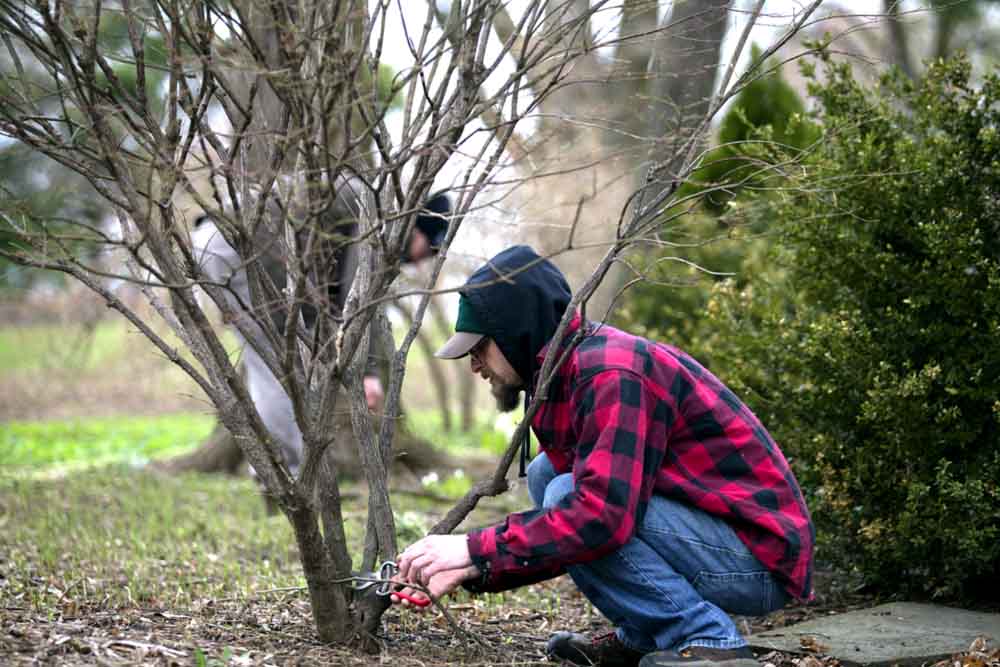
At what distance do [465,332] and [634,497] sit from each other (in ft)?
2.09

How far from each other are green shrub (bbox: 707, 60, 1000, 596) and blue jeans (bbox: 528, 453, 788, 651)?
95cm

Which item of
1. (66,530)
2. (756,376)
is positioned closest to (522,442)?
(756,376)

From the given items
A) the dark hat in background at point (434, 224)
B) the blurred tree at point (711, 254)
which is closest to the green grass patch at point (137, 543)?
the dark hat in background at point (434, 224)

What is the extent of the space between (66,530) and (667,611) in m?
3.72

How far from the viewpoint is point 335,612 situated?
301 cm

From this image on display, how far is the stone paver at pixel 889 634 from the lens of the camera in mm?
3262

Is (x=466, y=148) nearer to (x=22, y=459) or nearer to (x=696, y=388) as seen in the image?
(x=696, y=388)

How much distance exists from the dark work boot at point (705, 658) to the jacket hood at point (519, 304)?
86cm

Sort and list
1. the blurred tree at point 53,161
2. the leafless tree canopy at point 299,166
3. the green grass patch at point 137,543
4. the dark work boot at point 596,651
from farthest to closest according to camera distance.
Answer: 1. the green grass patch at point 137,543
2. the dark work boot at point 596,651
3. the blurred tree at point 53,161
4. the leafless tree canopy at point 299,166

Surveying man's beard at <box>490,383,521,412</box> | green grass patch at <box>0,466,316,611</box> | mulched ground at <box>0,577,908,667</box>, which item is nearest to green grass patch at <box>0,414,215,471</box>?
→ green grass patch at <box>0,466,316,611</box>

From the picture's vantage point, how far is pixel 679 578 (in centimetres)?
293

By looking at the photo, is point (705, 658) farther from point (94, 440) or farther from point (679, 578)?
point (94, 440)

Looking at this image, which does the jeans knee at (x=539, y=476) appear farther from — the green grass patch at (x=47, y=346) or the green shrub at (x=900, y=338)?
the green grass patch at (x=47, y=346)

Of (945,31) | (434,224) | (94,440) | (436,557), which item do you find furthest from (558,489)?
(945,31)
